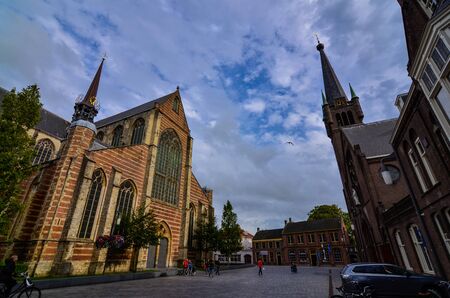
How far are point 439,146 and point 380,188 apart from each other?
9824 mm

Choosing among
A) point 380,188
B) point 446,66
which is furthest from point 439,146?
point 380,188

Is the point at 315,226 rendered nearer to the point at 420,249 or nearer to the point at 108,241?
the point at 420,249

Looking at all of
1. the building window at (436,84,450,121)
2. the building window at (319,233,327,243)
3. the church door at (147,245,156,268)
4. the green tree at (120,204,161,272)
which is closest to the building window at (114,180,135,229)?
the green tree at (120,204,161,272)

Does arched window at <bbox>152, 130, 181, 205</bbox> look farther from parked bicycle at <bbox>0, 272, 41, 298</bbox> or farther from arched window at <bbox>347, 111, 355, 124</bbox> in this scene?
arched window at <bbox>347, 111, 355, 124</bbox>

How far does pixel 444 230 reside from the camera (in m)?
9.71

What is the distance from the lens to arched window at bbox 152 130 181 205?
81.0 feet

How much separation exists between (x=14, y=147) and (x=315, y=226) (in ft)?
177

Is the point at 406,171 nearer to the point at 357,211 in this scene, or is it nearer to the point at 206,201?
the point at 357,211

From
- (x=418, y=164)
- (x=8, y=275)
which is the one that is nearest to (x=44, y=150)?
(x=8, y=275)

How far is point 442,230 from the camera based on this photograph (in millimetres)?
9867

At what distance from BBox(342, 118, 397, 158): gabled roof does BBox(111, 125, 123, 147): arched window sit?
2701 cm

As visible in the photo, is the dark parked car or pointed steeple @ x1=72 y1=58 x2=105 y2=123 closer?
the dark parked car

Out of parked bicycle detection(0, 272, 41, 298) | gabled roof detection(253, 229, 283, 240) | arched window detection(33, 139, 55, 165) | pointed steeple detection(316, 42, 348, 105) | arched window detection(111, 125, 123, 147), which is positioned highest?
pointed steeple detection(316, 42, 348, 105)

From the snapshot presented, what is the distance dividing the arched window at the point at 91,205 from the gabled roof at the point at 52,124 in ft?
56.7
